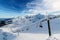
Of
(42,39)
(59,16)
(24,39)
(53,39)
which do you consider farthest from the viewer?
(59,16)

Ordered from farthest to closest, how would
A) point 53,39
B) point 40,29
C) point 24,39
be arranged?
point 40,29 < point 24,39 < point 53,39

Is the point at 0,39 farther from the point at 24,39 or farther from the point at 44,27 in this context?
the point at 44,27

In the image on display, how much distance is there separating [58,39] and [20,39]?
7.23 m

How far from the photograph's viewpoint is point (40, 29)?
3603 centimetres

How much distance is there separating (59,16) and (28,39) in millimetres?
28798

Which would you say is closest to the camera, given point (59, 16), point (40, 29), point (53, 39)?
point (53, 39)

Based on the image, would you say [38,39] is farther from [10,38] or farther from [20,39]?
[10,38]

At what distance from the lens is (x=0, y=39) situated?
23.0 m

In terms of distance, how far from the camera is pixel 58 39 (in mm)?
19688

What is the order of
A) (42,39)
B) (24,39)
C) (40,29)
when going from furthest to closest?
1. (40,29)
2. (24,39)
3. (42,39)

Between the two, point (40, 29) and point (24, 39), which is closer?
point (24, 39)

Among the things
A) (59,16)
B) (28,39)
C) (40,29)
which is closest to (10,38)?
(28,39)

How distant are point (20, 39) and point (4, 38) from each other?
8.97 feet

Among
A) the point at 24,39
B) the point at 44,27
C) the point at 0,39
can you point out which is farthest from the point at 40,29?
the point at 0,39
